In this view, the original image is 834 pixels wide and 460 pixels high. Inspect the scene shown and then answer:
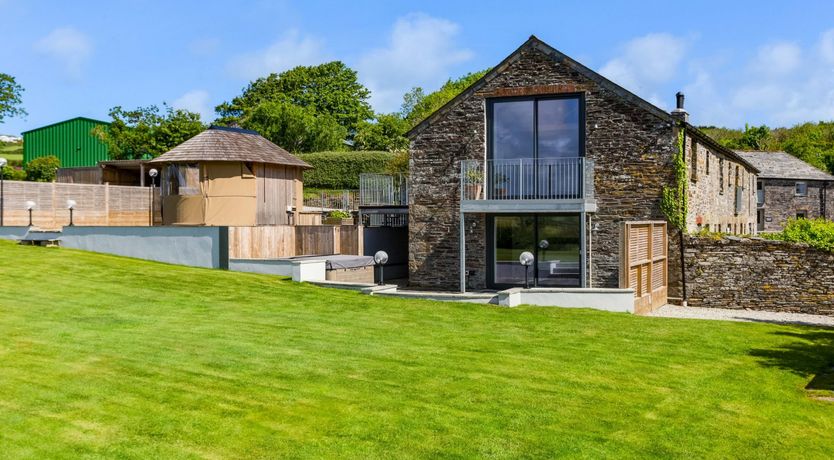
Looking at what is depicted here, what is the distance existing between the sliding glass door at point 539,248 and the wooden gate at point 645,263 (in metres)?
2.13

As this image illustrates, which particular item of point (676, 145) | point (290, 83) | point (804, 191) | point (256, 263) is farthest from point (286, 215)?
point (290, 83)

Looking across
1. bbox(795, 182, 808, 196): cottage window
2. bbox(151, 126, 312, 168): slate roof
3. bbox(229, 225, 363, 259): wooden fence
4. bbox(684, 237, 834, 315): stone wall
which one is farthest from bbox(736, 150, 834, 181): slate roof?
bbox(151, 126, 312, 168): slate roof

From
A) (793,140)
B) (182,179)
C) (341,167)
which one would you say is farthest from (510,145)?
(793,140)

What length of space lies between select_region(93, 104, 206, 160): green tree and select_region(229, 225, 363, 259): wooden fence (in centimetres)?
2834

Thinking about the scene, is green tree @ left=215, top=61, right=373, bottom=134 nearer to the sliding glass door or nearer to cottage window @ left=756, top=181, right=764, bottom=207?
cottage window @ left=756, top=181, right=764, bottom=207

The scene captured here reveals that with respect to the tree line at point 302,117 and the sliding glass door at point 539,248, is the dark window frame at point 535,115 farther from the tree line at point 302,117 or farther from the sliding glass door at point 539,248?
the tree line at point 302,117

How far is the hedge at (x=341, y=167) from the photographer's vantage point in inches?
2105

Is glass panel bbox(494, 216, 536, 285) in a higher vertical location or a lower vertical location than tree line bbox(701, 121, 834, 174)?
lower

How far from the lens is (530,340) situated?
1280 centimetres

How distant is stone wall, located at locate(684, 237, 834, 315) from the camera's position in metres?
20.0

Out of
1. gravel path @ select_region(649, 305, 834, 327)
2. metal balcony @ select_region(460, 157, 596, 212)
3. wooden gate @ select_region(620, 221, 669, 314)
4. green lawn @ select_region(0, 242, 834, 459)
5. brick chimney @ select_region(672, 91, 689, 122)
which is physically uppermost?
brick chimney @ select_region(672, 91, 689, 122)

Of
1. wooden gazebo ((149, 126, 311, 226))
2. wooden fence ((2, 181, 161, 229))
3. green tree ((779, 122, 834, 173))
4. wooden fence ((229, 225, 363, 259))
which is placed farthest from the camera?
green tree ((779, 122, 834, 173))

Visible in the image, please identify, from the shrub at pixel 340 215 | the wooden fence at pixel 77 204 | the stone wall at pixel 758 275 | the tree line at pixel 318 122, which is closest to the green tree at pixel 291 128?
the tree line at pixel 318 122

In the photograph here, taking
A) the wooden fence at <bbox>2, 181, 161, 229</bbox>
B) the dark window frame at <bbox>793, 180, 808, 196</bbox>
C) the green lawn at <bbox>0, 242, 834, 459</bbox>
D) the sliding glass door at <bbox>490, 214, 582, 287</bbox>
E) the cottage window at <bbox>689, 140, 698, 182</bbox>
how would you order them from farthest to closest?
the dark window frame at <bbox>793, 180, 808, 196</bbox>, the wooden fence at <bbox>2, 181, 161, 229</bbox>, the cottage window at <bbox>689, 140, 698, 182</bbox>, the sliding glass door at <bbox>490, 214, 582, 287</bbox>, the green lawn at <bbox>0, 242, 834, 459</bbox>
